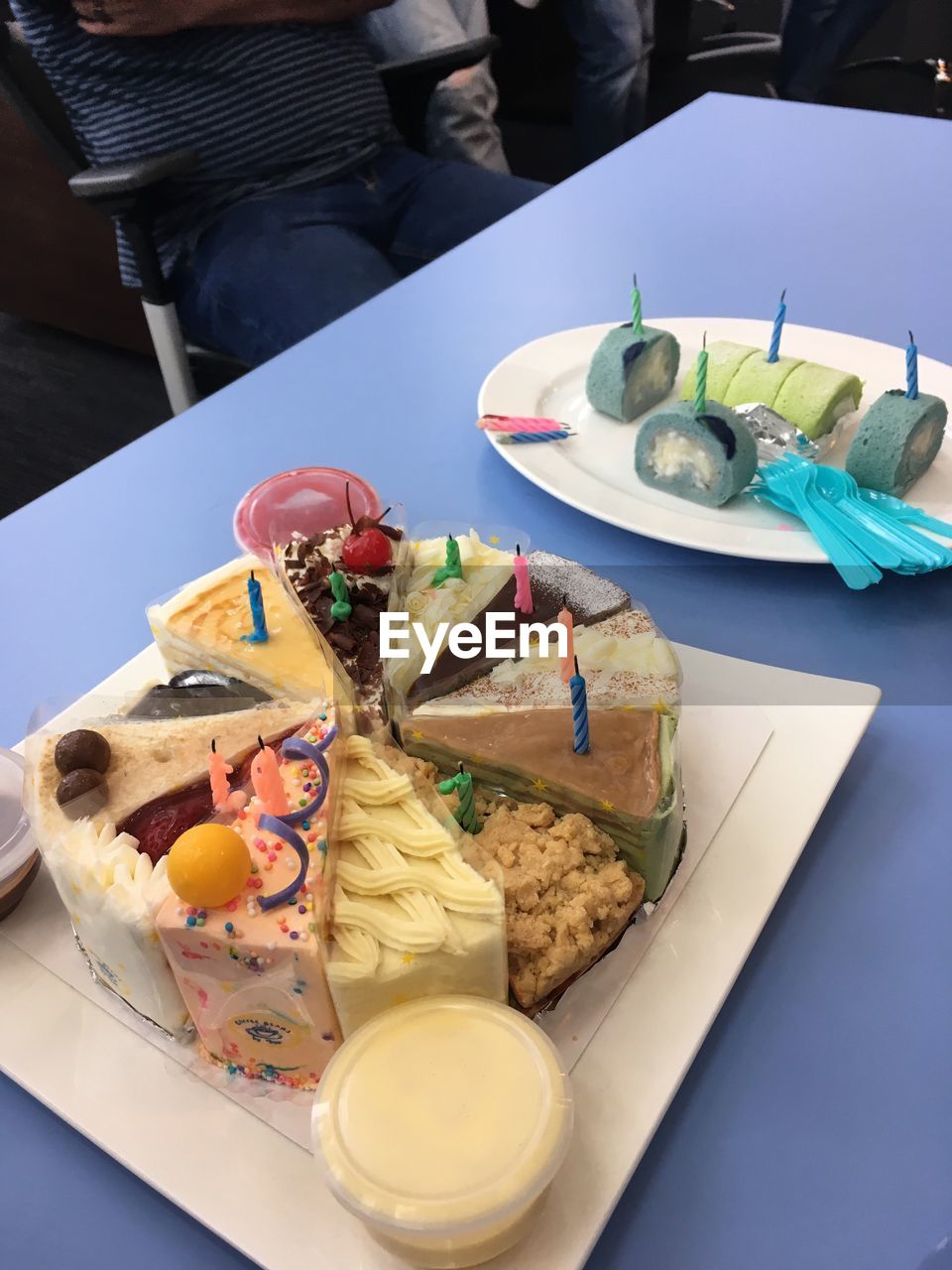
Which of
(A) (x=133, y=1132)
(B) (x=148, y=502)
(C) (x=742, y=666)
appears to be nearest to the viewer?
(A) (x=133, y=1132)

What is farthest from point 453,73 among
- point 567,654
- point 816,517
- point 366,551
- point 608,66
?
point 567,654

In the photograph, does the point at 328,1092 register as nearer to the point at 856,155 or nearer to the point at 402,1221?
the point at 402,1221

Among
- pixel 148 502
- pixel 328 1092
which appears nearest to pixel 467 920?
pixel 328 1092

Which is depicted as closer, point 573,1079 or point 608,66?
point 573,1079

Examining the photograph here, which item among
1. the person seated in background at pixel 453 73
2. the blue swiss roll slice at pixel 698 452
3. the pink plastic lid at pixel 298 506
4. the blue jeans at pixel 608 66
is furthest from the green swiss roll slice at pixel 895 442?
the blue jeans at pixel 608 66

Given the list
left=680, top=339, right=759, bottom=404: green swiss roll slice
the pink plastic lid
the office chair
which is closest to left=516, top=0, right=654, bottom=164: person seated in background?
the office chair

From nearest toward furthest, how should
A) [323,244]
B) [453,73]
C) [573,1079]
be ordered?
[573,1079], [323,244], [453,73]

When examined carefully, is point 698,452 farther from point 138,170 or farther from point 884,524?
point 138,170
